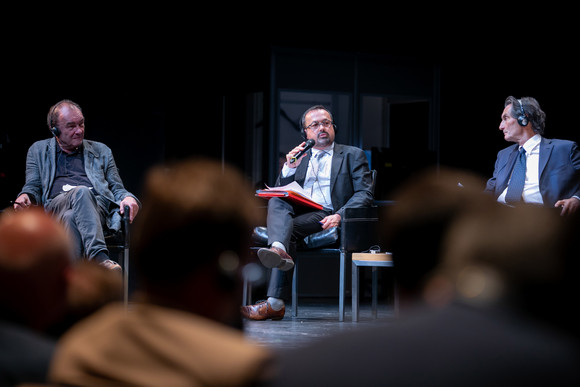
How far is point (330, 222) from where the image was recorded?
468 centimetres

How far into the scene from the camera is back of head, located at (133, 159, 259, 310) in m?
0.88

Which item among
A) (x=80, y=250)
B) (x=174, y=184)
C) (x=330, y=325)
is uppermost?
(x=174, y=184)

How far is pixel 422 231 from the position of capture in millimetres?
933

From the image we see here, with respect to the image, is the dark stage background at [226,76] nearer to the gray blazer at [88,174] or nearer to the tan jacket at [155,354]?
the gray blazer at [88,174]

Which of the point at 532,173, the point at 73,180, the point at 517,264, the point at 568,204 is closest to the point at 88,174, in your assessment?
the point at 73,180

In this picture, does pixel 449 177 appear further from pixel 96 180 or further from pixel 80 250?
pixel 96 180

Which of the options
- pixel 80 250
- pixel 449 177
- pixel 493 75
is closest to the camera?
pixel 449 177

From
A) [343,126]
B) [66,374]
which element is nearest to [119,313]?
[66,374]

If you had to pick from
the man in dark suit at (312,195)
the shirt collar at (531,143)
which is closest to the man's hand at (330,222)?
the man in dark suit at (312,195)

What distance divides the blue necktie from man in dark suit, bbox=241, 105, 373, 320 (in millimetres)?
876

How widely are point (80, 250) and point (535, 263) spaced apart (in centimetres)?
372

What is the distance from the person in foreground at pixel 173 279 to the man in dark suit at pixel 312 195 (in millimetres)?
3437

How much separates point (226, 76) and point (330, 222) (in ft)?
12.2

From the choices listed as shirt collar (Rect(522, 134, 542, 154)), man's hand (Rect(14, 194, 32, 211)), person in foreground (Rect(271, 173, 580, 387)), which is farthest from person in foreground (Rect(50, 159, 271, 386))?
shirt collar (Rect(522, 134, 542, 154))
